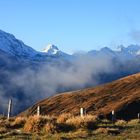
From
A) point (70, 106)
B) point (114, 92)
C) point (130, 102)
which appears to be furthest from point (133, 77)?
point (130, 102)

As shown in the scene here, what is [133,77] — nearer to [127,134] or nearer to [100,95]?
[100,95]

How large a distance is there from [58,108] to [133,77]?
2523cm

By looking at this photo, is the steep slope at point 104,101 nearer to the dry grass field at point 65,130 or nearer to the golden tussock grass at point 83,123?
the golden tussock grass at point 83,123

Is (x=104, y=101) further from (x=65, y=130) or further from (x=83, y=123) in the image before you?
(x=65, y=130)

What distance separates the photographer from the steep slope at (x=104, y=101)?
12000 centimetres

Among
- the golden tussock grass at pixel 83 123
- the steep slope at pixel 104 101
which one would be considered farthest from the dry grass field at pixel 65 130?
the steep slope at pixel 104 101

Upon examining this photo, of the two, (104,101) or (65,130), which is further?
(104,101)

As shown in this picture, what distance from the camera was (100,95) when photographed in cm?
14850

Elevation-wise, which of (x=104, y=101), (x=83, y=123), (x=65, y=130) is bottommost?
(x=65, y=130)

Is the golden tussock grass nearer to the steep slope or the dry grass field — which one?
the dry grass field

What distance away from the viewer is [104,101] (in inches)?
5428

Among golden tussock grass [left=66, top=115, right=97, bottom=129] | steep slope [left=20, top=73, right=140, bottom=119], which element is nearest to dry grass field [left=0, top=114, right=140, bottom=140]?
golden tussock grass [left=66, top=115, right=97, bottom=129]

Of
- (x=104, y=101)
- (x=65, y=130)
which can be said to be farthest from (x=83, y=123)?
(x=104, y=101)

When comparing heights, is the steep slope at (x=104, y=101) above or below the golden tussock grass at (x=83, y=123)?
above
